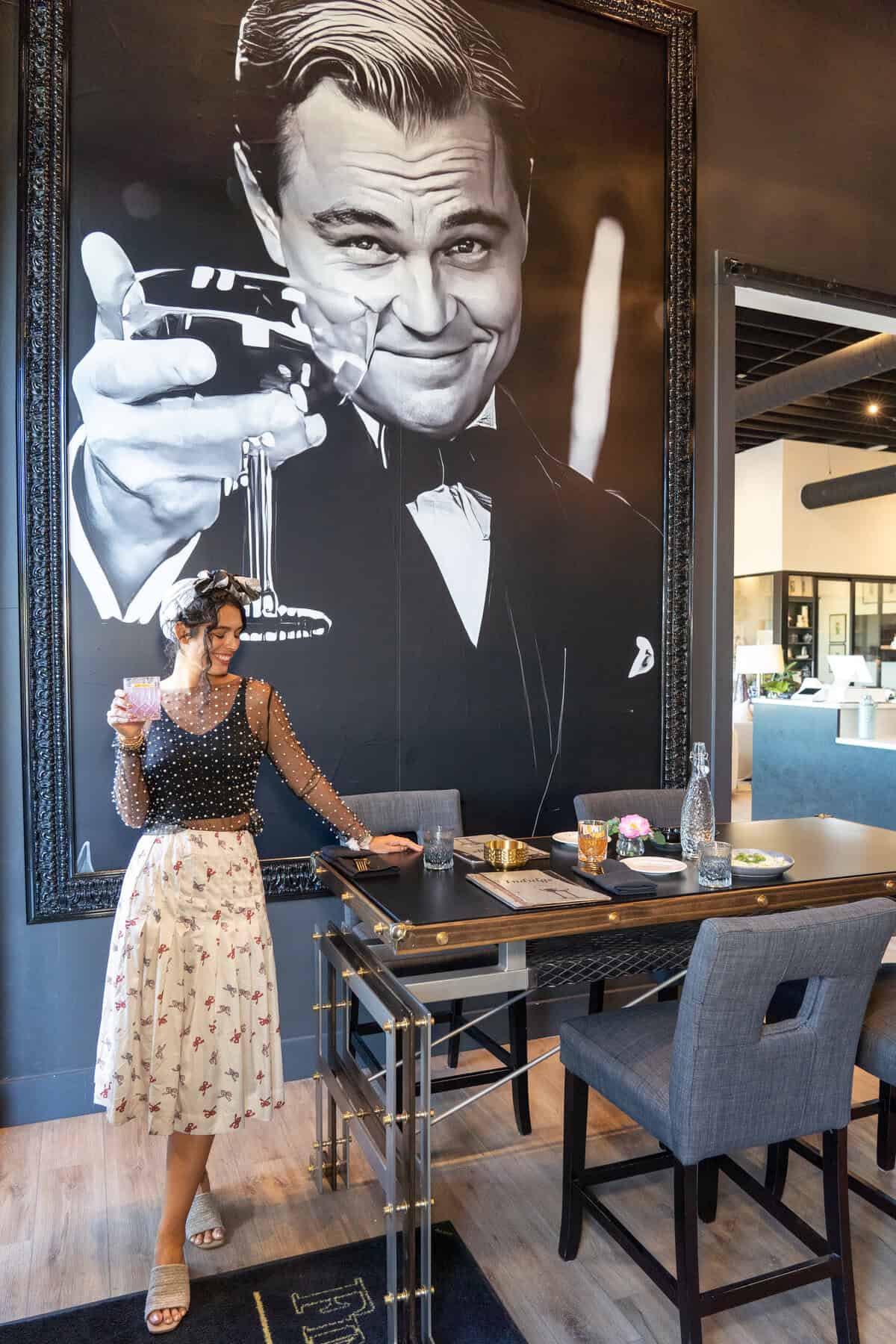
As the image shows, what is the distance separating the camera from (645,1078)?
1838 millimetres

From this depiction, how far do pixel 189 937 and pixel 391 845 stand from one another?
65 cm

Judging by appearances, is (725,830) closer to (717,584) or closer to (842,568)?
(717,584)

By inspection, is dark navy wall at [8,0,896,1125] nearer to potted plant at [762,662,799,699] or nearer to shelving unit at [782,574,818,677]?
potted plant at [762,662,799,699]

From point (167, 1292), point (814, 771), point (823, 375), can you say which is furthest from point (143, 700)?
point (823, 375)

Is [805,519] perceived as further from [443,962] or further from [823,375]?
[443,962]

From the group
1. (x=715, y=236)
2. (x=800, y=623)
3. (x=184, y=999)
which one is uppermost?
(x=715, y=236)

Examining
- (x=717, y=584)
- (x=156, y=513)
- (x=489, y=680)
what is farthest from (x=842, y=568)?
(x=156, y=513)

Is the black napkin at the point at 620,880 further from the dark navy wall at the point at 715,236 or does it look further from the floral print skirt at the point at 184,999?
the dark navy wall at the point at 715,236

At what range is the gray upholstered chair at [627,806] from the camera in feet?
9.58

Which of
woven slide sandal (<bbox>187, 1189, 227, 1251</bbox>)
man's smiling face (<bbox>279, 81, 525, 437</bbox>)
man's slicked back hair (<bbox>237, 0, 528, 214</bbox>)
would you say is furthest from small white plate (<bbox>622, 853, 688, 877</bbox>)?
man's slicked back hair (<bbox>237, 0, 528, 214</bbox>)

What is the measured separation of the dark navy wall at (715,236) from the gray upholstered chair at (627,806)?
69cm

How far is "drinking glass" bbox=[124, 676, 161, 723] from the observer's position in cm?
200

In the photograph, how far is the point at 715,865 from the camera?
2.18 meters

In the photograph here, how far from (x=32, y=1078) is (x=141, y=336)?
2.27 m
